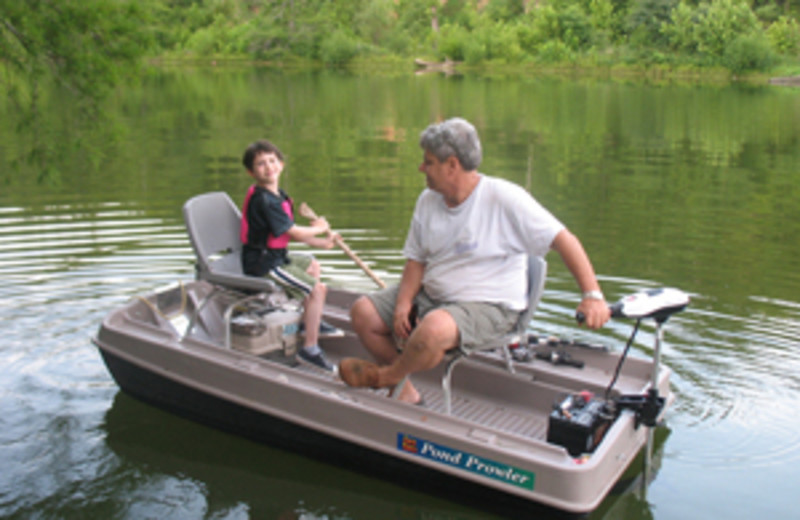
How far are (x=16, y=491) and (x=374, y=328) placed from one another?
1867 millimetres

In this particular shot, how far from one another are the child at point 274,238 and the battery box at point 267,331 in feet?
0.35

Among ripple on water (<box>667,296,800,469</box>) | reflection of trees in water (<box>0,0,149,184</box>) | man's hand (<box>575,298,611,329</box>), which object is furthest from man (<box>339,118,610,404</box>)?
reflection of trees in water (<box>0,0,149,184</box>)

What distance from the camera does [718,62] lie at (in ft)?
153

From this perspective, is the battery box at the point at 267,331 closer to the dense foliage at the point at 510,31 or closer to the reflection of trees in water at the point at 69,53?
the reflection of trees in water at the point at 69,53

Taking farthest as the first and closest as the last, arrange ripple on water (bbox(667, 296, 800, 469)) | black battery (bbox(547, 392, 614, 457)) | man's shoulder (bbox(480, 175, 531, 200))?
ripple on water (bbox(667, 296, 800, 469)) < man's shoulder (bbox(480, 175, 531, 200)) < black battery (bbox(547, 392, 614, 457))

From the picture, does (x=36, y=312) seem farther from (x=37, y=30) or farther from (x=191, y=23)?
(x=191, y=23)

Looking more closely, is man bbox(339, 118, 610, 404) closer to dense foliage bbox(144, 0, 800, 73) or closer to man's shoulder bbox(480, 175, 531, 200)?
man's shoulder bbox(480, 175, 531, 200)

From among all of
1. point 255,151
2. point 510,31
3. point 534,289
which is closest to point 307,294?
point 255,151

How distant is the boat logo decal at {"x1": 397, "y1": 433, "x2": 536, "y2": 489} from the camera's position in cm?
323

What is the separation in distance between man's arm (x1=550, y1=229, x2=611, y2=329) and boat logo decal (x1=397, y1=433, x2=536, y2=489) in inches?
27.1

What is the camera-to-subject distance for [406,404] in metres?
3.58

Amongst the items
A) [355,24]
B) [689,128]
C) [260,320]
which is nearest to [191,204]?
[260,320]

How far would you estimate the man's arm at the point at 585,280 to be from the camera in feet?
10.9

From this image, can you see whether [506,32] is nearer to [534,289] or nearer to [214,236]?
[214,236]
